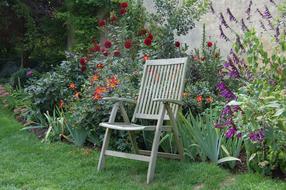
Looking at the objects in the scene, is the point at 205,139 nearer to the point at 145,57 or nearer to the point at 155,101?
the point at 155,101

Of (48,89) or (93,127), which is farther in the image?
(48,89)

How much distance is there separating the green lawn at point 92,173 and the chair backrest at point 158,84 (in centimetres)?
52

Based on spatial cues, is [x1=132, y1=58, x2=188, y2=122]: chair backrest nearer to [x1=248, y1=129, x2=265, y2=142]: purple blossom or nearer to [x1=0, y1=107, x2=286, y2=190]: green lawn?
[x1=0, y1=107, x2=286, y2=190]: green lawn

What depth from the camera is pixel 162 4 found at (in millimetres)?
5906

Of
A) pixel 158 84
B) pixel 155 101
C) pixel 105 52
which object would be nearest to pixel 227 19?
pixel 105 52

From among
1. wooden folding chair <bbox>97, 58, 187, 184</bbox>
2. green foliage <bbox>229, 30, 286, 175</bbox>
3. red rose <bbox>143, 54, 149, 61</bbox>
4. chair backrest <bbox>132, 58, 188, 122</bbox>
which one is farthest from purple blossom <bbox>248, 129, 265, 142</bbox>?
red rose <bbox>143, 54, 149, 61</bbox>

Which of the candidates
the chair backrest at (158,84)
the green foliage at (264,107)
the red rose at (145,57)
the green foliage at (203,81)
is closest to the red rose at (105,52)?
the red rose at (145,57)

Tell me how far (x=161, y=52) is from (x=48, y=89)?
65.0 inches

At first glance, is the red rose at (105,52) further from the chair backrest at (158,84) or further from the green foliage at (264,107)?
the green foliage at (264,107)

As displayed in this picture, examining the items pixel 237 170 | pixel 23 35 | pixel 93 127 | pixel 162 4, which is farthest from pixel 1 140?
pixel 23 35

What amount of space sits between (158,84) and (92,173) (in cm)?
112

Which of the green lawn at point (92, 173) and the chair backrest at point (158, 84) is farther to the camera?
the chair backrest at point (158, 84)

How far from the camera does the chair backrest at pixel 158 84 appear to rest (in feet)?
13.8

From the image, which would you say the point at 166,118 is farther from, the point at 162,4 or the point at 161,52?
the point at 162,4
